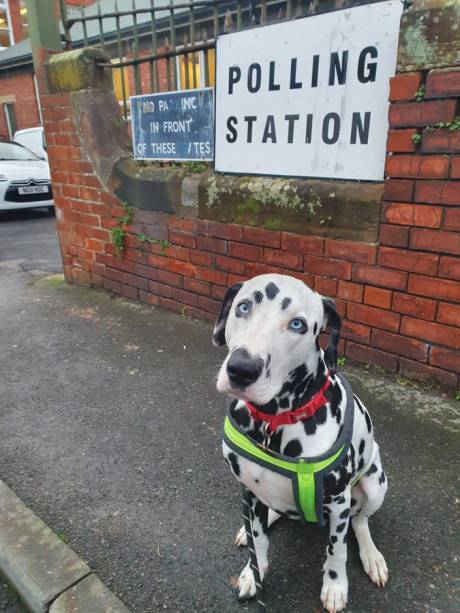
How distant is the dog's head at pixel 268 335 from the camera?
1407 mm

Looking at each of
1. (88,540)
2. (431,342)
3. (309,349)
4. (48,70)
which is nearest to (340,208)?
(431,342)

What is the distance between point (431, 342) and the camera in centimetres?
303

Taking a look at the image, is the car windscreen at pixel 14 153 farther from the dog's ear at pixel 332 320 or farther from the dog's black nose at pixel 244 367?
the dog's black nose at pixel 244 367

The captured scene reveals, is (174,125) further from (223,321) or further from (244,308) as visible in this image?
(244,308)

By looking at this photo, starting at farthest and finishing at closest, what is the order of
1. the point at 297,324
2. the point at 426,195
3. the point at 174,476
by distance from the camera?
1. the point at 426,195
2. the point at 174,476
3. the point at 297,324

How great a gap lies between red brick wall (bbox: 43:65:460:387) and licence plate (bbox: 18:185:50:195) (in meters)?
6.76

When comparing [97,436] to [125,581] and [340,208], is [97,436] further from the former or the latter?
[340,208]

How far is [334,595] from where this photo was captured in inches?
70.5

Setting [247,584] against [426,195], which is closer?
[247,584]

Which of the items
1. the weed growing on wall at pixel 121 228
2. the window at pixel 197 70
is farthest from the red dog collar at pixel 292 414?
the weed growing on wall at pixel 121 228

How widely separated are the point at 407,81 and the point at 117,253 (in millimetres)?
3114

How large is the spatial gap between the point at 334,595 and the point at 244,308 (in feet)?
3.65

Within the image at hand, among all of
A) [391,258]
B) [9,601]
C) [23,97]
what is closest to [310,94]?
[391,258]

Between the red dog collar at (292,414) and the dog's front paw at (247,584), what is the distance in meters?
0.64
